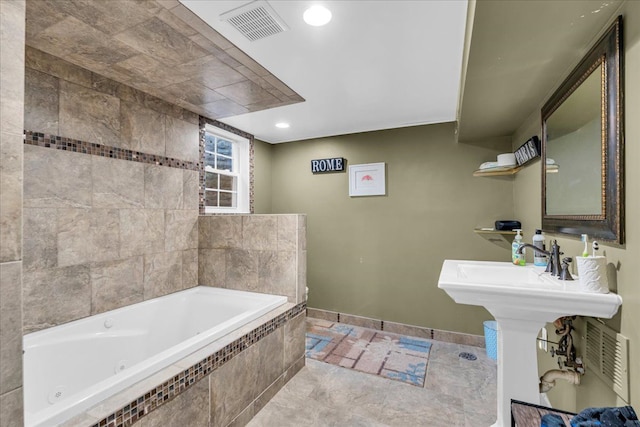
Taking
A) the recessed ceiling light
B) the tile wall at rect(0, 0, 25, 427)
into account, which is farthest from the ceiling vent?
the tile wall at rect(0, 0, 25, 427)

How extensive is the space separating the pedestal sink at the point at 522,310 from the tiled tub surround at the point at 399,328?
5.46 ft

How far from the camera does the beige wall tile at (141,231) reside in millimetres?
2334

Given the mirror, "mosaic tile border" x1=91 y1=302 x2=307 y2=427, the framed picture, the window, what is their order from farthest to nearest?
1. the framed picture
2. the window
3. "mosaic tile border" x1=91 y1=302 x2=307 y2=427
4. the mirror

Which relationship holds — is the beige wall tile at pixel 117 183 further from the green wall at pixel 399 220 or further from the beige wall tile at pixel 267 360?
the green wall at pixel 399 220

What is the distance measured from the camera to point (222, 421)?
5.69 ft

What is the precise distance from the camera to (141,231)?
2.46 m

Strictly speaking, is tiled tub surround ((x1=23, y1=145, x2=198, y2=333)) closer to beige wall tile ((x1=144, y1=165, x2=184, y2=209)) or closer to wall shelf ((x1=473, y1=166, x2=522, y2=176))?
beige wall tile ((x1=144, y1=165, x2=184, y2=209))

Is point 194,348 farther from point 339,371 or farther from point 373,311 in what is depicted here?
point 373,311

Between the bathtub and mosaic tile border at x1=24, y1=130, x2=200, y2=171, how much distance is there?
1165 millimetres

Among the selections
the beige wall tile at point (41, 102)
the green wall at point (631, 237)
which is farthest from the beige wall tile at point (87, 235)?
the green wall at point (631, 237)

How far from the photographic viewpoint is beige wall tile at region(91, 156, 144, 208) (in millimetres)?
2160

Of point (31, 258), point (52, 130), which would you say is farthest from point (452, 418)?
point (52, 130)

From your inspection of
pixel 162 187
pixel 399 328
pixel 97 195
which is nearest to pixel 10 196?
pixel 97 195

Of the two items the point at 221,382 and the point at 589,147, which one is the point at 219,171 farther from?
the point at 589,147
